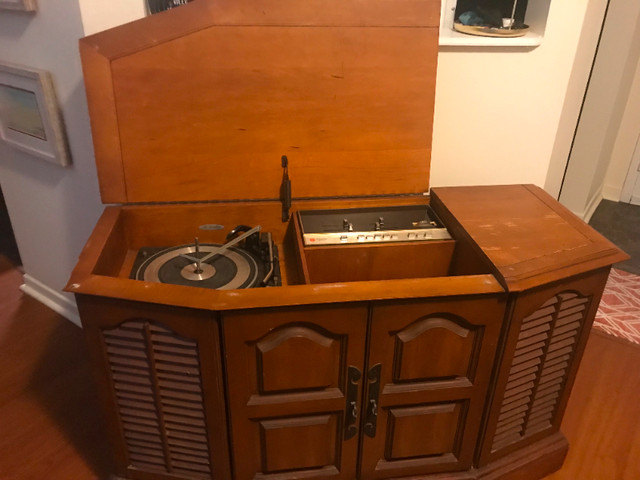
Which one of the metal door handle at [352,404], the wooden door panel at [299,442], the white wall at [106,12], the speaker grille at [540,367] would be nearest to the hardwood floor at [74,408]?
the speaker grille at [540,367]

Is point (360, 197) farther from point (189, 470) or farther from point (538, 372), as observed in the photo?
point (189, 470)

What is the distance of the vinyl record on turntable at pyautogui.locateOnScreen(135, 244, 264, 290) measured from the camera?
1.21 metres

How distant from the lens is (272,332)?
107 centimetres

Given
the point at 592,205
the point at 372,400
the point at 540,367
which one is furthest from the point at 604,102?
the point at 372,400

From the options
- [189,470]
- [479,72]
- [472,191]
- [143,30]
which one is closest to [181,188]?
[143,30]

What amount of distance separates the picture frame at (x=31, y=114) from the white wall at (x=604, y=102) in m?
2.37

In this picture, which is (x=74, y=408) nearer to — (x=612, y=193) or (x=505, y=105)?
(x=505, y=105)

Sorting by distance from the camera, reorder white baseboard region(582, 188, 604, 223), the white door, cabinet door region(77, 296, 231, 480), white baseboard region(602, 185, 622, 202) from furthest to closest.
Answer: white baseboard region(602, 185, 622, 202) → the white door → white baseboard region(582, 188, 604, 223) → cabinet door region(77, 296, 231, 480)

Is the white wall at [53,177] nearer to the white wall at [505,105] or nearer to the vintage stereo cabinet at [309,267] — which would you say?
the vintage stereo cabinet at [309,267]

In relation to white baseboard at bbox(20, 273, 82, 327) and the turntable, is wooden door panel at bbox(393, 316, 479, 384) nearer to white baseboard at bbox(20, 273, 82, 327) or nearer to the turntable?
the turntable

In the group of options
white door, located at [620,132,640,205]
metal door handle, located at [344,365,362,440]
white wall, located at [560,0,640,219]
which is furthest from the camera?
white door, located at [620,132,640,205]

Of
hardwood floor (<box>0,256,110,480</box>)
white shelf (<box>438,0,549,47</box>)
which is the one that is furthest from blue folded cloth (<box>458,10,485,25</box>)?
hardwood floor (<box>0,256,110,480</box>)

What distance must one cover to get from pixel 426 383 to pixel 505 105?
87cm

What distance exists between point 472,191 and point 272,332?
75cm
